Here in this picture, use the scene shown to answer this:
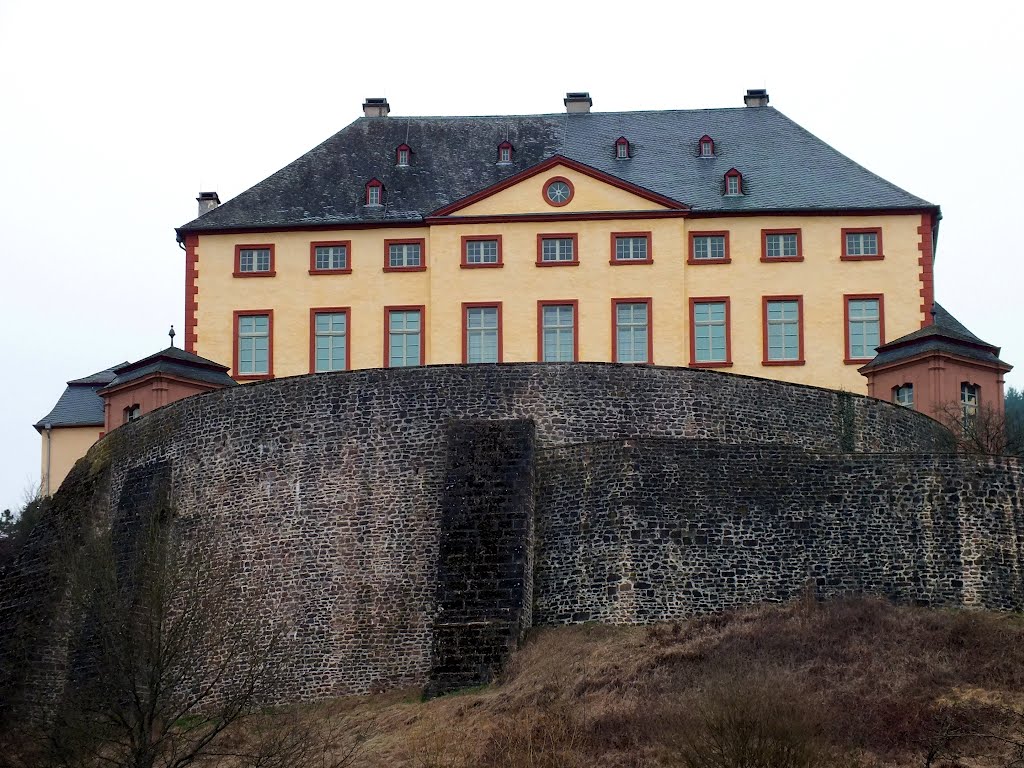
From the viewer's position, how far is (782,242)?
64.3 metres

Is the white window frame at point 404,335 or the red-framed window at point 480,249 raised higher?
the red-framed window at point 480,249

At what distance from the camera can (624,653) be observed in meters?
42.3

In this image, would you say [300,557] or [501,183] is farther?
[501,183]

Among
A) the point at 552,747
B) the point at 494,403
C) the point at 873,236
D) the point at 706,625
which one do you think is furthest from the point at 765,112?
the point at 552,747

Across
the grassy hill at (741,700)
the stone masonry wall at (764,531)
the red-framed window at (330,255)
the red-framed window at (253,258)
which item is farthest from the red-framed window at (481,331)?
the grassy hill at (741,700)

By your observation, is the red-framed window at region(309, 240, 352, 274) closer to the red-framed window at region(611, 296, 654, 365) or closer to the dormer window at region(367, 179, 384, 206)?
the dormer window at region(367, 179, 384, 206)

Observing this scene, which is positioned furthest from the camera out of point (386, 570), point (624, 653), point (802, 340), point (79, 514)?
point (802, 340)

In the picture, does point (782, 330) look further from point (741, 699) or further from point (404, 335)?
point (741, 699)

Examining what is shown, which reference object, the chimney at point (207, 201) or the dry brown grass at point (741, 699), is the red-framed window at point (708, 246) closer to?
the chimney at point (207, 201)

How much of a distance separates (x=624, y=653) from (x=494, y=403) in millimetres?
7926

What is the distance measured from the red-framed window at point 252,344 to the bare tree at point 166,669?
14.3 meters

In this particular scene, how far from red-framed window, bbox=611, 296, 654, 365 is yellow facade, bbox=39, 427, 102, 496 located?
17.3 meters

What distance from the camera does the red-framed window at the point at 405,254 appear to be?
2557 inches

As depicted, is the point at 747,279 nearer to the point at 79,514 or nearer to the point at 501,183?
the point at 501,183
